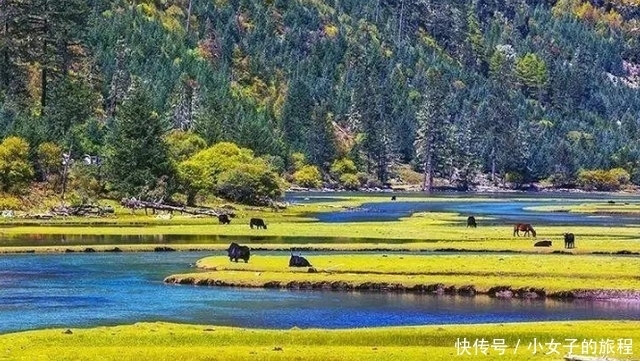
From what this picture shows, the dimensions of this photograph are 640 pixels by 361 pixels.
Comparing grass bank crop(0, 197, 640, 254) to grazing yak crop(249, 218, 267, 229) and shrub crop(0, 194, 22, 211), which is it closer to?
grazing yak crop(249, 218, 267, 229)

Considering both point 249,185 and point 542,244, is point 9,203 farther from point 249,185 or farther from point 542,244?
point 542,244

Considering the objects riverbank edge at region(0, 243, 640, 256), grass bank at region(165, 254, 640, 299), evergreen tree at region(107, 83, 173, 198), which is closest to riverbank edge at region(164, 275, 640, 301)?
grass bank at region(165, 254, 640, 299)

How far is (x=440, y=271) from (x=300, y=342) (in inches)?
995

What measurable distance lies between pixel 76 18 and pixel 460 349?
14931 cm

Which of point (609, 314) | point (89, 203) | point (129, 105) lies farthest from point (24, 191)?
point (609, 314)

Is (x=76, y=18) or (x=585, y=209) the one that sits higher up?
(x=76, y=18)

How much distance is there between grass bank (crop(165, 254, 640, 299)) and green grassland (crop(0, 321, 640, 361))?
42.7ft

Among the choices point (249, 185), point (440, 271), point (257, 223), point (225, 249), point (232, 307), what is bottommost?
point (232, 307)

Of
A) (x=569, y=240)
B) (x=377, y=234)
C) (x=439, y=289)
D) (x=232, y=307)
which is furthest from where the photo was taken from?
(x=377, y=234)

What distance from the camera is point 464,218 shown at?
137m

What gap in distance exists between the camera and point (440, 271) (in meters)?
65.0

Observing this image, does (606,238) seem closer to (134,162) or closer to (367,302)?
(367,302)

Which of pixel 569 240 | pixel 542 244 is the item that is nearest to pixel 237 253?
pixel 569 240

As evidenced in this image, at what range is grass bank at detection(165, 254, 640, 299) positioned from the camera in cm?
5853
